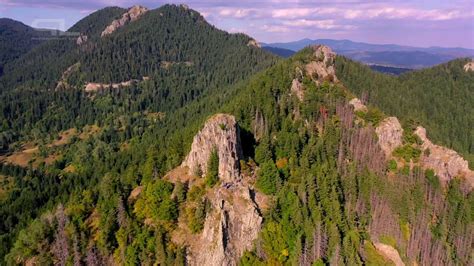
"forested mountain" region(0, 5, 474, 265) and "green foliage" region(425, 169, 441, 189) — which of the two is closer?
"forested mountain" region(0, 5, 474, 265)

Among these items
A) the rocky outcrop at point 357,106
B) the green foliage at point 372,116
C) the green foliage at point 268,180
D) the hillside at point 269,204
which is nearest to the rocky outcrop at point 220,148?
the hillside at point 269,204

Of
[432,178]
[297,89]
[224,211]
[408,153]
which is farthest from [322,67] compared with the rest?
[224,211]

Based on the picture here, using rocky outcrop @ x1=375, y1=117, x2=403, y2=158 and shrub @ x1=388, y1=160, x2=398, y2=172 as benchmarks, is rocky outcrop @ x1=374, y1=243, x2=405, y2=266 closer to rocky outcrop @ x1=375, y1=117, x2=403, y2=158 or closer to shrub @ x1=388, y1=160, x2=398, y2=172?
shrub @ x1=388, y1=160, x2=398, y2=172

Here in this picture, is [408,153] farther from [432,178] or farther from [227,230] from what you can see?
[227,230]

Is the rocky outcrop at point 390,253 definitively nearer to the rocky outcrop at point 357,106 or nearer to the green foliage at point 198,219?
the green foliage at point 198,219

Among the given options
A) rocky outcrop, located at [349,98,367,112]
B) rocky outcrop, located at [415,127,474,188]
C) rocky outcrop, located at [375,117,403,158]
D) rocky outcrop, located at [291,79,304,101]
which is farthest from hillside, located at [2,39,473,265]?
rocky outcrop, located at [291,79,304,101]

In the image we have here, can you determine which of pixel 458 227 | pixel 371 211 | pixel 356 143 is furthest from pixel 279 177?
pixel 458 227
